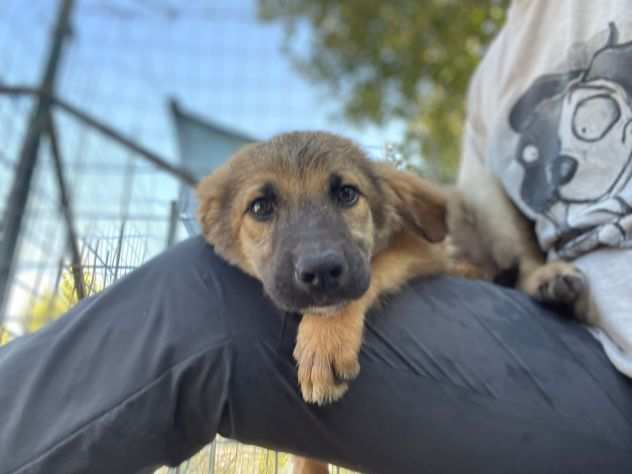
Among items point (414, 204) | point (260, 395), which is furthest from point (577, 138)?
point (260, 395)

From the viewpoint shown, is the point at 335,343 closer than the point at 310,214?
Yes

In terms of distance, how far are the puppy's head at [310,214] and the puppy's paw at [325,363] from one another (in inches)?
4.0

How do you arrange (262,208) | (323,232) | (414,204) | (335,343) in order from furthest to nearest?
(414,204) < (262,208) < (323,232) < (335,343)

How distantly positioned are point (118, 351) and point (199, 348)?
0.16m

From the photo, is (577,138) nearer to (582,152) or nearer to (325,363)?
(582,152)

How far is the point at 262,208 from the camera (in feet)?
5.84

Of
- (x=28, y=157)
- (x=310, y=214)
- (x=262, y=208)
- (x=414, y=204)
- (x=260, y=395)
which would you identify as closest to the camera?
(x=260, y=395)

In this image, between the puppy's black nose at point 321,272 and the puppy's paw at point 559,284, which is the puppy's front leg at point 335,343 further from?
the puppy's paw at point 559,284

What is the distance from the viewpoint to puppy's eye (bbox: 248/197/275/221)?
69.5 inches

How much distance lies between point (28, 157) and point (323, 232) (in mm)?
1997

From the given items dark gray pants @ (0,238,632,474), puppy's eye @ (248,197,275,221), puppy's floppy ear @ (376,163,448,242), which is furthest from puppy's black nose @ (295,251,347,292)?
puppy's floppy ear @ (376,163,448,242)

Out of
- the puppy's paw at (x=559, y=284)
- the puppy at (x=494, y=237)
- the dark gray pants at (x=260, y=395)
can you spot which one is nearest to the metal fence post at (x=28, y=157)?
the dark gray pants at (x=260, y=395)

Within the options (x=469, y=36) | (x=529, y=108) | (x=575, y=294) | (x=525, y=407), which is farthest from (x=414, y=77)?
(x=525, y=407)

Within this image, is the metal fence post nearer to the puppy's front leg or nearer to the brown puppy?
the brown puppy
